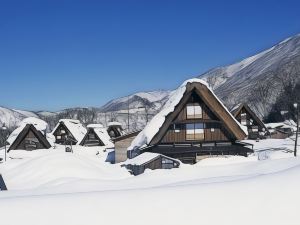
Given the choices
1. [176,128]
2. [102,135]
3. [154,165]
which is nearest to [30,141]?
[102,135]

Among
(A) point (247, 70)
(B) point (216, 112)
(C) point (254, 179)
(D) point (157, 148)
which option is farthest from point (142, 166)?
(A) point (247, 70)

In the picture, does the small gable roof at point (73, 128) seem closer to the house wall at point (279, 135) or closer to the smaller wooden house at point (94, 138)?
the smaller wooden house at point (94, 138)

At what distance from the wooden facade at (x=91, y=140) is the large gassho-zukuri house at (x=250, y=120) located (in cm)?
1629

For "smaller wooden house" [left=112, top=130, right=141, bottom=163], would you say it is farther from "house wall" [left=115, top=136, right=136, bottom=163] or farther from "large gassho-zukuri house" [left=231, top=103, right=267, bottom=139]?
"large gassho-zukuri house" [left=231, top=103, right=267, bottom=139]

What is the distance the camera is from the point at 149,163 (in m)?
21.0

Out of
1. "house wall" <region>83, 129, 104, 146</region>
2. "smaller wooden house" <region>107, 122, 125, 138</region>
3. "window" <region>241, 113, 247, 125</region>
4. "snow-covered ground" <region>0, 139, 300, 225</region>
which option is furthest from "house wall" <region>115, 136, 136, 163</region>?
"snow-covered ground" <region>0, 139, 300, 225</region>

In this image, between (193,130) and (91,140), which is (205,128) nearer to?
(193,130)

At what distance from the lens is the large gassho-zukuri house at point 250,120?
47.7 m

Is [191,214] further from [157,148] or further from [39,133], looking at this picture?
[39,133]

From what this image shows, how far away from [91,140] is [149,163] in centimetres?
2771

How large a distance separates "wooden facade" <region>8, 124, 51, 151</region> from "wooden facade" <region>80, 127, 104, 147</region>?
28.0 feet

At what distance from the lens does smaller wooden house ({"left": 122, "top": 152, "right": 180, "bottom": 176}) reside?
20.8m

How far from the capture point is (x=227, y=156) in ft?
81.1

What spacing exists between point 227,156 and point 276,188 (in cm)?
1995
